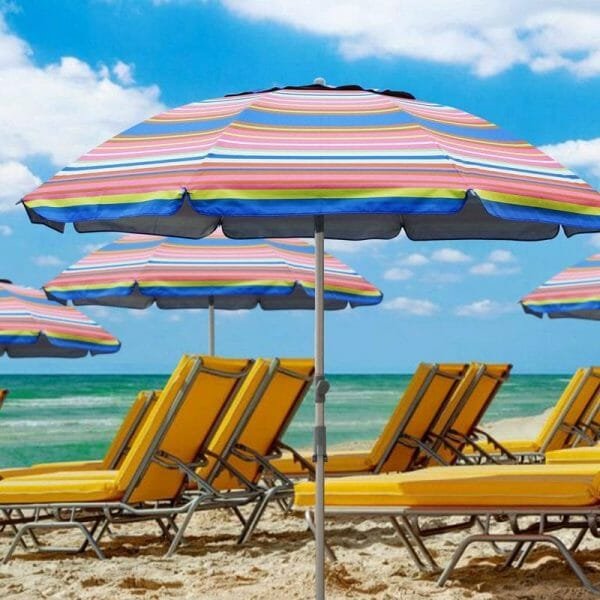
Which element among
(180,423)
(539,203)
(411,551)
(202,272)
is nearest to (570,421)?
(202,272)

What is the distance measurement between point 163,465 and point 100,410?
40.0 m

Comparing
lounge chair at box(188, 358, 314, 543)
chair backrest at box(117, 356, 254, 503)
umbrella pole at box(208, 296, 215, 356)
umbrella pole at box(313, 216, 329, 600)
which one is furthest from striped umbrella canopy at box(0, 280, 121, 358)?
umbrella pole at box(313, 216, 329, 600)

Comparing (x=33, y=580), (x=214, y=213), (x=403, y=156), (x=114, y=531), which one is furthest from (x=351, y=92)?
(x=114, y=531)

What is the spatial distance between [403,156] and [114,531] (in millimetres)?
4540

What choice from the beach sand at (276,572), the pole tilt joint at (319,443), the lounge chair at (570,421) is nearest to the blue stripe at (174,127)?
the pole tilt joint at (319,443)

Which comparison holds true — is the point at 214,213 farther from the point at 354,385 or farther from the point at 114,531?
the point at 354,385

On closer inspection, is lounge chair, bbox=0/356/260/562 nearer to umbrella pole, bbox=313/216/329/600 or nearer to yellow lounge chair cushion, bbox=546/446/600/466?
umbrella pole, bbox=313/216/329/600

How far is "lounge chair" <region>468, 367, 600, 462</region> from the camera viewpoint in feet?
33.7

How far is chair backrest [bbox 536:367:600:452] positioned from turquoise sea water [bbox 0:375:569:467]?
20.9 metres

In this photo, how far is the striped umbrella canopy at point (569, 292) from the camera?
11.2m

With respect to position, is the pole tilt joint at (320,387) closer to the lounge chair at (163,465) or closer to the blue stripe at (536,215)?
the blue stripe at (536,215)

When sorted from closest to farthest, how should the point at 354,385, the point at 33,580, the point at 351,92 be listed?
the point at 351,92 < the point at 33,580 < the point at 354,385

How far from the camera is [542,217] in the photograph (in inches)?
180

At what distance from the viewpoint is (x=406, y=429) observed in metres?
8.34
